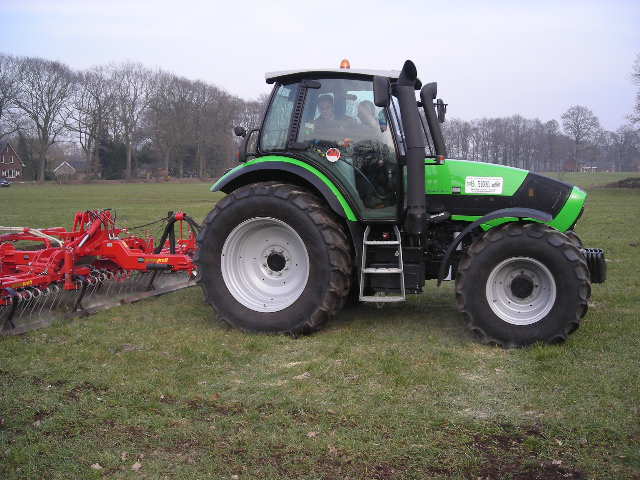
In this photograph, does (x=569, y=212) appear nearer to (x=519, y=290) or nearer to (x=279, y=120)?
(x=519, y=290)

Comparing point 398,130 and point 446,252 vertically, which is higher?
point 398,130

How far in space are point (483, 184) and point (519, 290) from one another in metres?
1.16

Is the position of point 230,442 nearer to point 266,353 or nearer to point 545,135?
point 266,353

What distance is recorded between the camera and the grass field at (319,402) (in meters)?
3.57

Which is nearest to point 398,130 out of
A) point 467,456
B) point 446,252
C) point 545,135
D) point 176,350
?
point 446,252

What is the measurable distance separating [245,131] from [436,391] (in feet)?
12.6

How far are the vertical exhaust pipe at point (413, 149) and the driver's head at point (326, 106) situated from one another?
724mm

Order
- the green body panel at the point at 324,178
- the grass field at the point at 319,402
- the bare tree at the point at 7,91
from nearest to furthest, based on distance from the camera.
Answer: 1. the grass field at the point at 319,402
2. the green body panel at the point at 324,178
3. the bare tree at the point at 7,91

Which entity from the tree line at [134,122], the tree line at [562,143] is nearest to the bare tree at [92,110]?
the tree line at [134,122]

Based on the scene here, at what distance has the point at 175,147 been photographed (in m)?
72.6

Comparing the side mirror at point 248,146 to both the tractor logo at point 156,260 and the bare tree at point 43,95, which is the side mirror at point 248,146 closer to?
the tractor logo at point 156,260

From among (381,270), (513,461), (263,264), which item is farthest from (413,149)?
(513,461)

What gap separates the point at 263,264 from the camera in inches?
257

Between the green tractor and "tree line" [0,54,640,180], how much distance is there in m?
57.1
